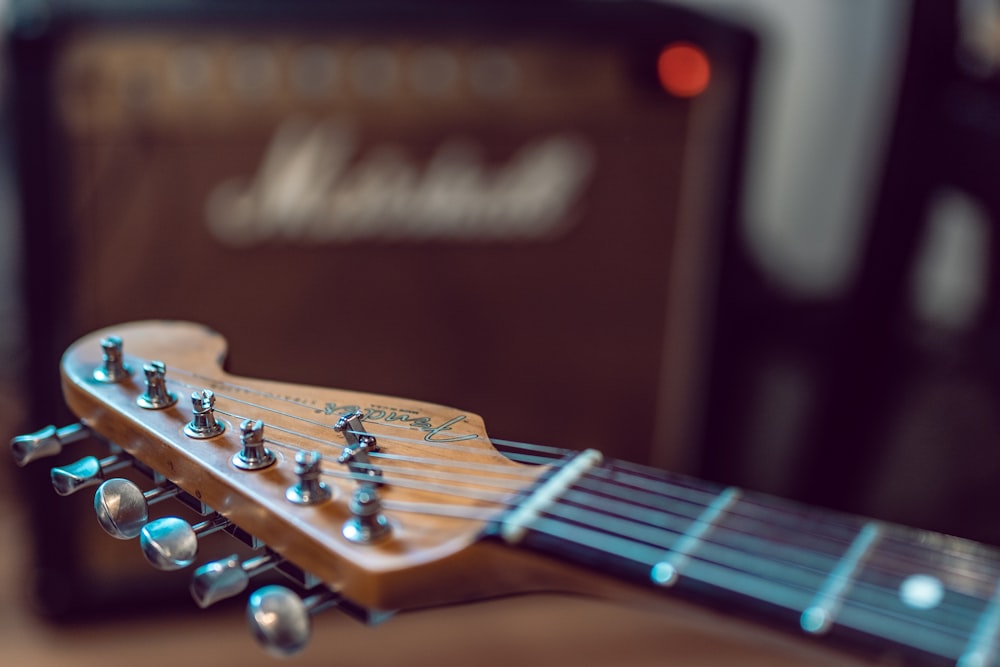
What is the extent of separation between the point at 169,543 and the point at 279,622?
0.26ft

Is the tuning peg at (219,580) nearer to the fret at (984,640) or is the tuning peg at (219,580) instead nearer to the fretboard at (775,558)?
the fretboard at (775,558)

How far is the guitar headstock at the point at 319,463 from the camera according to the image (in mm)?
431

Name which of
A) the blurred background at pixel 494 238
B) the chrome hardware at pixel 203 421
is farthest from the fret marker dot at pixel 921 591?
the blurred background at pixel 494 238

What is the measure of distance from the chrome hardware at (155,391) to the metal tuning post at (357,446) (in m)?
0.10

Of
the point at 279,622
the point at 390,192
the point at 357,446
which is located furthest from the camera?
the point at 390,192

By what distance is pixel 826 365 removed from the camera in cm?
145

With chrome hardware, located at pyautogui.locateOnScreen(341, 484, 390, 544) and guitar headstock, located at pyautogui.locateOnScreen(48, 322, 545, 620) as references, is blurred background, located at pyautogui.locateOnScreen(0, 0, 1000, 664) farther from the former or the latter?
chrome hardware, located at pyautogui.locateOnScreen(341, 484, 390, 544)

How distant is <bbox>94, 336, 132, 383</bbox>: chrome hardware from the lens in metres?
0.55

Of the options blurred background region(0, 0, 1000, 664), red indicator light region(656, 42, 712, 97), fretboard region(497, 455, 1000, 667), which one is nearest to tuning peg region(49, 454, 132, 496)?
fretboard region(497, 455, 1000, 667)

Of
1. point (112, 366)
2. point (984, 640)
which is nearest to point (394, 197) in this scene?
point (112, 366)

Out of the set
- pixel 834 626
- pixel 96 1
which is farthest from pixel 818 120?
pixel 834 626

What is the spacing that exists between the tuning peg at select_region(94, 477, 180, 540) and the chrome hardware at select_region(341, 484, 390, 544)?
0.11m

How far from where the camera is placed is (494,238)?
4.24ft

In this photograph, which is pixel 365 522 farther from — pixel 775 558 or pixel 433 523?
pixel 775 558
